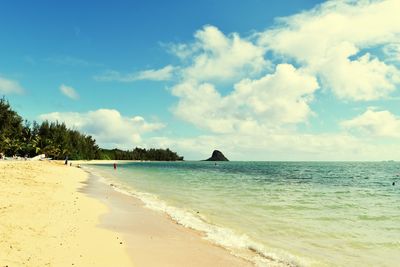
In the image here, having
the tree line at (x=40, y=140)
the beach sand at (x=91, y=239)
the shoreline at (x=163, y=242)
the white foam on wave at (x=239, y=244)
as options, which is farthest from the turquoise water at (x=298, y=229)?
the tree line at (x=40, y=140)

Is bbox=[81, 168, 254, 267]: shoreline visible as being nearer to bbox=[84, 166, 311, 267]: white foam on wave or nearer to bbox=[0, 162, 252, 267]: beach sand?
bbox=[0, 162, 252, 267]: beach sand

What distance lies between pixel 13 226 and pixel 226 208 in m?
15.3

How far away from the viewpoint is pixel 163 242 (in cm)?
1394

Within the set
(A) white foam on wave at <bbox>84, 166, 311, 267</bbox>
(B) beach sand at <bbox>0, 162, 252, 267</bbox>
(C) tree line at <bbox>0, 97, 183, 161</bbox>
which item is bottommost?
(A) white foam on wave at <bbox>84, 166, 311, 267</bbox>

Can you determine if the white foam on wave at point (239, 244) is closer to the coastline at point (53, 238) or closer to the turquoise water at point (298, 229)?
the turquoise water at point (298, 229)

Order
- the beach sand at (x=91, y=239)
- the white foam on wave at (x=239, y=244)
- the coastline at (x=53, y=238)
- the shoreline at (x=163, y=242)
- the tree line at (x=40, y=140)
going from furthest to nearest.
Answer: the tree line at (x=40, y=140), the white foam on wave at (x=239, y=244), the shoreline at (x=163, y=242), the beach sand at (x=91, y=239), the coastline at (x=53, y=238)

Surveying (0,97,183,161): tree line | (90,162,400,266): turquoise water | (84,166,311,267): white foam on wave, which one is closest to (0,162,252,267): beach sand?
(84,166,311,267): white foam on wave

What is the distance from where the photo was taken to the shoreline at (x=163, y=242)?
11445 millimetres

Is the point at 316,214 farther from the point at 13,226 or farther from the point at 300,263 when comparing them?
the point at 13,226

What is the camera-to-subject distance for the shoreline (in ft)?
37.6

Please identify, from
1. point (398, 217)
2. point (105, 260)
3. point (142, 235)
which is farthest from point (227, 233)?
point (398, 217)

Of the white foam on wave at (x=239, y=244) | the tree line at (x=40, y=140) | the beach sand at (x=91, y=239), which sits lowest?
the white foam on wave at (x=239, y=244)

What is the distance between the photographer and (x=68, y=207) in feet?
64.5

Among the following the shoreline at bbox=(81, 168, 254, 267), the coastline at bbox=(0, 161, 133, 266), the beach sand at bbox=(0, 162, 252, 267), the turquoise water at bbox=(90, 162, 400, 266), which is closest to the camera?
the coastline at bbox=(0, 161, 133, 266)
